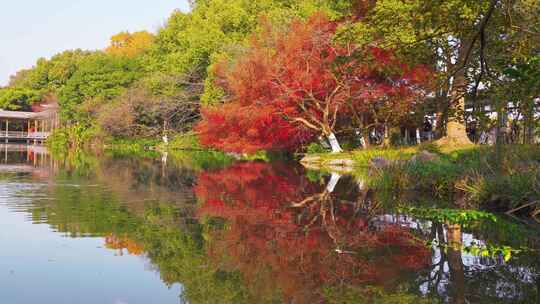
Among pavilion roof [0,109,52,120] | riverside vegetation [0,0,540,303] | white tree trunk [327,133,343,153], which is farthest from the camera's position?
pavilion roof [0,109,52,120]

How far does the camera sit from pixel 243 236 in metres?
7.44

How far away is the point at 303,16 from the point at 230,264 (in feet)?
76.7

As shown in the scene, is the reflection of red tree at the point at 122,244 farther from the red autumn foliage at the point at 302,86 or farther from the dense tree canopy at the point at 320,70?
the red autumn foliage at the point at 302,86

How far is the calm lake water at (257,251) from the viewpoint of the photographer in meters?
4.96

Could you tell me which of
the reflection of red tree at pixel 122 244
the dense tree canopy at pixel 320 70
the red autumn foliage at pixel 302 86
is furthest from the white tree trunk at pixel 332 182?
the reflection of red tree at pixel 122 244

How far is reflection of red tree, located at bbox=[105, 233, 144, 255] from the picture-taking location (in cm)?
657

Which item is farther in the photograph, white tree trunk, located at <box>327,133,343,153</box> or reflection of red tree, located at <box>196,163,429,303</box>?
white tree trunk, located at <box>327,133,343,153</box>

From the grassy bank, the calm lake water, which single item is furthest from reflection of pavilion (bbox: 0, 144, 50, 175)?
the grassy bank

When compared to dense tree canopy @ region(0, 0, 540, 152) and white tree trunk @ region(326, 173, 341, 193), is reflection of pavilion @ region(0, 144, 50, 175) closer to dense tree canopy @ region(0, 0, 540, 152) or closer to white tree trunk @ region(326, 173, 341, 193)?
dense tree canopy @ region(0, 0, 540, 152)

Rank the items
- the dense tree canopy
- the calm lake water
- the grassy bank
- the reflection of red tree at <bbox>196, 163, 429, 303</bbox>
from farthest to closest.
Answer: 1. the grassy bank
2. the dense tree canopy
3. the reflection of red tree at <bbox>196, 163, 429, 303</bbox>
4. the calm lake water

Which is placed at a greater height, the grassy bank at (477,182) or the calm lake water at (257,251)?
the grassy bank at (477,182)

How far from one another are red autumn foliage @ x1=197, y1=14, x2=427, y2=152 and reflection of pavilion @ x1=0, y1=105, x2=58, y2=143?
33.0 meters

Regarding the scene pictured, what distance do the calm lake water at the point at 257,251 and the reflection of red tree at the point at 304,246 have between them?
0.05ft

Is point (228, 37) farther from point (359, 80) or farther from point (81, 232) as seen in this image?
point (81, 232)
